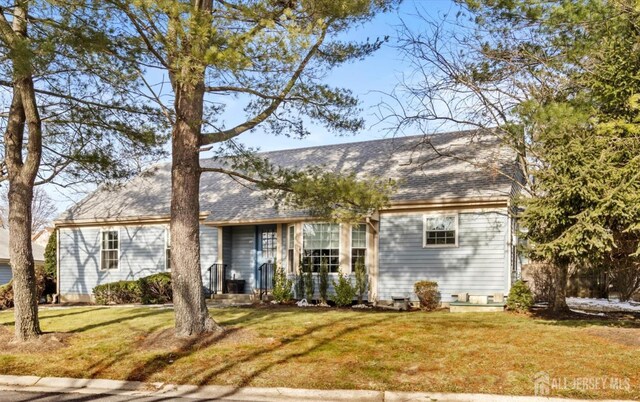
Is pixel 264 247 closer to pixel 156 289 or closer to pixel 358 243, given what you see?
pixel 358 243

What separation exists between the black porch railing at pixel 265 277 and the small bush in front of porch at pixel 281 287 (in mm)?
889

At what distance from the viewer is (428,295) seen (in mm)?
14414

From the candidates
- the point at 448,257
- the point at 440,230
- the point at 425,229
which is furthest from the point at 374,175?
the point at 448,257

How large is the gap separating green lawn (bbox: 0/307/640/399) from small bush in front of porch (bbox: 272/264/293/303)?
4.47 metres

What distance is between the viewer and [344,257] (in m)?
16.2

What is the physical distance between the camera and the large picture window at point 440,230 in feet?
49.2

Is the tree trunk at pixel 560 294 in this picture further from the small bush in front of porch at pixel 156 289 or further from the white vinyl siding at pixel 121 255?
the small bush in front of porch at pixel 156 289

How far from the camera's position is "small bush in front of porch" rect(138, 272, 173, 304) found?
17.9 metres

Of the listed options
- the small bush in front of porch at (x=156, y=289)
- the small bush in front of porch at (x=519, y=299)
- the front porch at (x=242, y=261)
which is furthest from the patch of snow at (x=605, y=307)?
the small bush in front of porch at (x=156, y=289)

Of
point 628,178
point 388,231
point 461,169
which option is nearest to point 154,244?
point 388,231

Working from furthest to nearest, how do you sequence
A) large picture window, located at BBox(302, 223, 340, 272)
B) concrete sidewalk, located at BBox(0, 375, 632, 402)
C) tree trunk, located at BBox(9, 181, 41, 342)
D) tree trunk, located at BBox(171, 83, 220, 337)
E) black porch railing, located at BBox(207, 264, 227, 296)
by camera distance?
1. black porch railing, located at BBox(207, 264, 227, 296)
2. large picture window, located at BBox(302, 223, 340, 272)
3. tree trunk, located at BBox(9, 181, 41, 342)
4. tree trunk, located at BBox(171, 83, 220, 337)
5. concrete sidewalk, located at BBox(0, 375, 632, 402)

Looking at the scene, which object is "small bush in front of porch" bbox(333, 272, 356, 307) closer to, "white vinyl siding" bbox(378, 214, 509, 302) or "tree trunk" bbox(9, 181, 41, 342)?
"white vinyl siding" bbox(378, 214, 509, 302)

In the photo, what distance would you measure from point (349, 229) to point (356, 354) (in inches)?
325

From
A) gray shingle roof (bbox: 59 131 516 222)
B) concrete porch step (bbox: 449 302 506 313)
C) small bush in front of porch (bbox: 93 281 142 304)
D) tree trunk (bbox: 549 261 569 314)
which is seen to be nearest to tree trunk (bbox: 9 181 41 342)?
gray shingle roof (bbox: 59 131 516 222)
